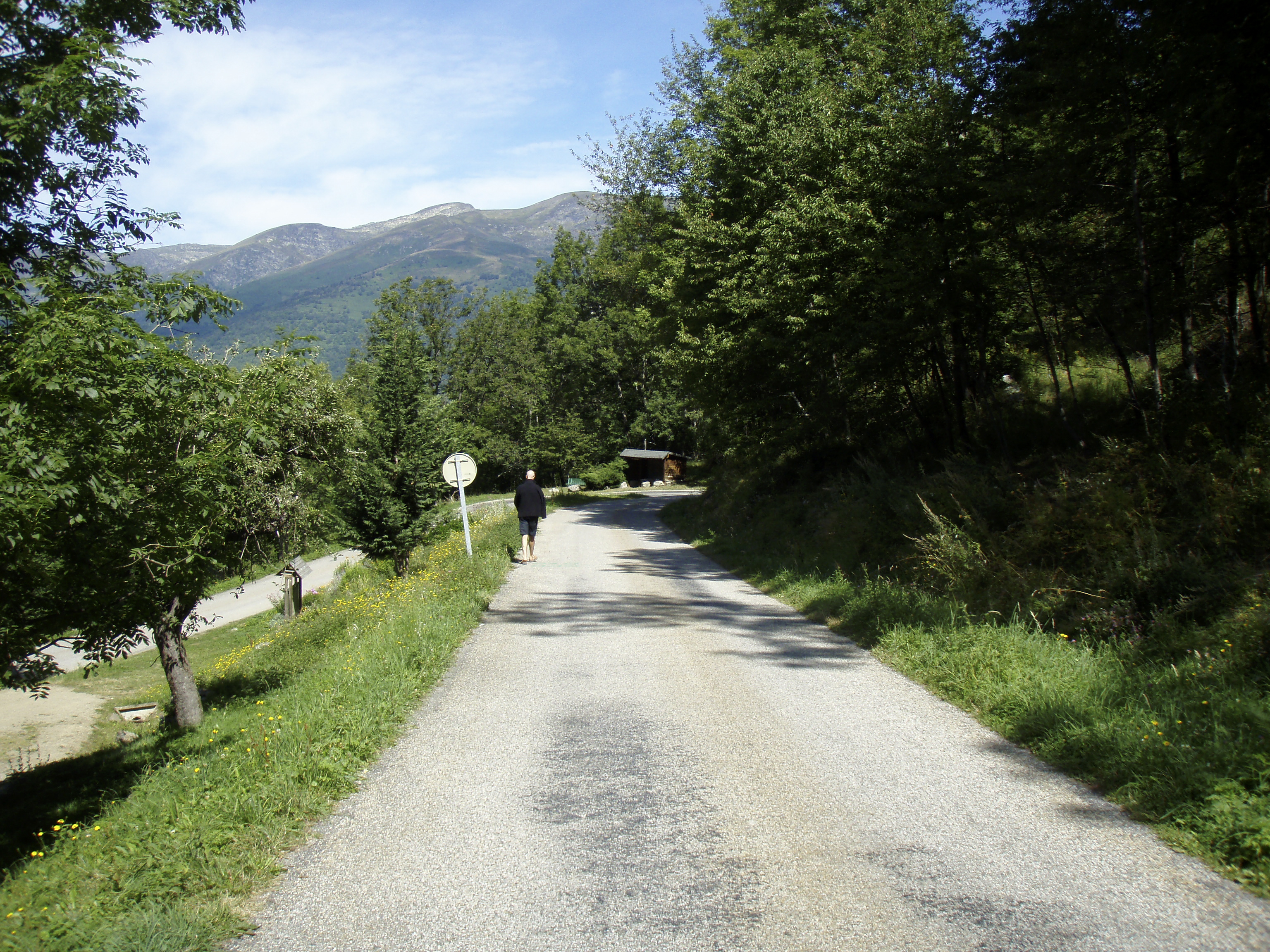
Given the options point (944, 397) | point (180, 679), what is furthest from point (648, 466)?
point (180, 679)

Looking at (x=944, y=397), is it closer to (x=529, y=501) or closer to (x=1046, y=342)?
(x=1046, y=342)

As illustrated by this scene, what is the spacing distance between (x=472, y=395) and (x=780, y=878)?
7093 centimetres

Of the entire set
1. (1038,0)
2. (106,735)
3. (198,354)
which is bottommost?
(106,735)

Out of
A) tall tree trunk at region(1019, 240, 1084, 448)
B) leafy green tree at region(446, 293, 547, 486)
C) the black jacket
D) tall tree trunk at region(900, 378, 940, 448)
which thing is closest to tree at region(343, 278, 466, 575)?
the black jacket

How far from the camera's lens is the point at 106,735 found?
1875cm

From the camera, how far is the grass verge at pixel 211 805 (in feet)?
Answer: 11.7

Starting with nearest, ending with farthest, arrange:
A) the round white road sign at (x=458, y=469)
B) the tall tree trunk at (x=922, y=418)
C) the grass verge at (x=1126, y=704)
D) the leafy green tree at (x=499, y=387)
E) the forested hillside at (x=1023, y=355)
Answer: the grass verge at (x=1126, y=704), the forested hillside at (x=1023, y=355), the round white road sign at (x=458, y=469), the tall tree trunk at (x=922, y=418), the leafy green tree at (x=499, y=387)

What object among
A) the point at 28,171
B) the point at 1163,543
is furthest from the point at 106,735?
the point at 1163,543

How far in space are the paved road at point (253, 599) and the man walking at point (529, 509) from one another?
507 inches

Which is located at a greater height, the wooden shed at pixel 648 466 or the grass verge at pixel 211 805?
the grass verge at pixel 211 805

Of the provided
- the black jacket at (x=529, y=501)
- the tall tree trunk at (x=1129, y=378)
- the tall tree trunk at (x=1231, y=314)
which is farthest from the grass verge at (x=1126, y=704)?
the black jacket at (x=529, y=501)

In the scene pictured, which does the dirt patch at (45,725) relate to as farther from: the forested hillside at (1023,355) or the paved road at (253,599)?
the forested hillside at (1023,355)

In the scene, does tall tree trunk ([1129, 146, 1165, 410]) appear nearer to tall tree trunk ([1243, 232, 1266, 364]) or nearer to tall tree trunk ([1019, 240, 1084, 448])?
tall tree trunk ([1243, 232, 1266, 364])

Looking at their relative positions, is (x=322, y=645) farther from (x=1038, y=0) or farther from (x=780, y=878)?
(x=1038, y=0)
